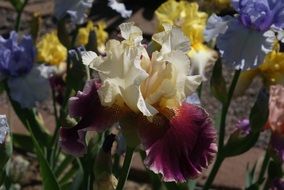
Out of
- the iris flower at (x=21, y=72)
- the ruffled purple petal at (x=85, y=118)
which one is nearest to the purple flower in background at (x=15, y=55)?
the iris flower at (x=21, y=72)

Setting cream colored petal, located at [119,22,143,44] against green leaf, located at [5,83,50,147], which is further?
green leaf, located at [5,83,50,147]

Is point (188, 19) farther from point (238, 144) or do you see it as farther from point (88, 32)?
point (88, 32)

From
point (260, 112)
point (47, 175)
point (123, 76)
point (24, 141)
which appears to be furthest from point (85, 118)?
point (24, 141)

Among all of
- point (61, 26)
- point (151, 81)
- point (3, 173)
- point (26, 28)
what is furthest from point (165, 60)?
point (26, 28)

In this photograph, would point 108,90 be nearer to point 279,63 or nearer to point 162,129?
point 162,129

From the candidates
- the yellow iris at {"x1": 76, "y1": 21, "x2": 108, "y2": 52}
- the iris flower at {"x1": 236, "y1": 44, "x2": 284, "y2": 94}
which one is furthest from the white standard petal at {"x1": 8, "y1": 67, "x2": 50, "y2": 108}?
the iris flower at {"x1": 236, "y1": 44, "x2": 284, "y2": 94}

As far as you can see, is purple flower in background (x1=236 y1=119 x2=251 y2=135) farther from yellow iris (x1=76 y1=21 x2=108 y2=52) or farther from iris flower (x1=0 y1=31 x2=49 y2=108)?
yellow iris (x1=76 y1=21 x2=108 y2=52)
